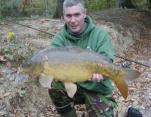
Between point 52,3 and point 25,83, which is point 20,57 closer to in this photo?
point 25,83

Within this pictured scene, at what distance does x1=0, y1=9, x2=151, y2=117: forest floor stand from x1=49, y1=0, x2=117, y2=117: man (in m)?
0.95

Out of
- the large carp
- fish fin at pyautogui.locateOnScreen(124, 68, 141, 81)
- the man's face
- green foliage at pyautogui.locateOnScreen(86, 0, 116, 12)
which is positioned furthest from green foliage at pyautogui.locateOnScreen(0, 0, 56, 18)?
fish fin at pyautogui.locateOnScreen(124, 68, 141, 81)

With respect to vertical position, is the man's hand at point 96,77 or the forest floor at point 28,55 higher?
the man's hand at point 96,77

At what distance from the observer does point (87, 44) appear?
4.79 m

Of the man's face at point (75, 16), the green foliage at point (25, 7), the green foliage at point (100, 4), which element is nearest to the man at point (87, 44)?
the man's face at point (75, 16)

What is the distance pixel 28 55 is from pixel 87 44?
7.52 ft

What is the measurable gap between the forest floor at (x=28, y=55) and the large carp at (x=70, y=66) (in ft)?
4.84

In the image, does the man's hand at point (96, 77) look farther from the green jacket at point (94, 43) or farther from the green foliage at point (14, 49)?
the green foliage at point (14, 49)

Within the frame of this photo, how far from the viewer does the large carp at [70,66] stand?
4.30 meters

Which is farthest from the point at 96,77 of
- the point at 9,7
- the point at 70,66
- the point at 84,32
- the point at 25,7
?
the point at 25,7

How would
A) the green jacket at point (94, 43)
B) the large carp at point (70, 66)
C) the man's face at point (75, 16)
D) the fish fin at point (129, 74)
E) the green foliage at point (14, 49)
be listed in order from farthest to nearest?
the green foliage at point (14, 49), the green jacket at point (94, 43), the man's face at point (75, 16), the fish fin at point (129, 74), the large carp at point (70, 66)

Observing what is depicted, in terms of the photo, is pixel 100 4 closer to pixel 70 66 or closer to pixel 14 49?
pixel 14 49

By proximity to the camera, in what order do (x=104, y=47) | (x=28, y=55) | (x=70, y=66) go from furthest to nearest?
(x=28, y=55) → (x=104, y=47) → (x=70, y=66)

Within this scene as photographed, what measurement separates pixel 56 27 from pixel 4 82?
402cm
